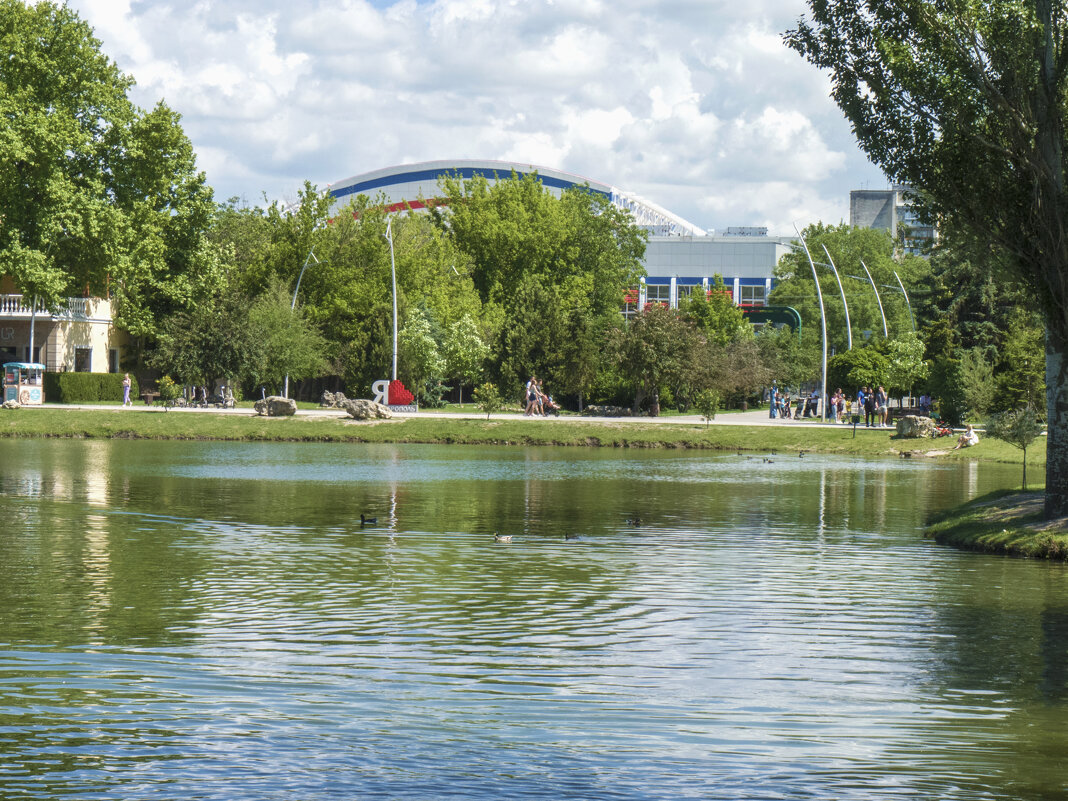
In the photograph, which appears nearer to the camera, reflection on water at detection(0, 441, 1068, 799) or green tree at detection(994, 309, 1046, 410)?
reflection on water at detection(0, 441, 1068, 799)

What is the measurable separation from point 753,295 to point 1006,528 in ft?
421

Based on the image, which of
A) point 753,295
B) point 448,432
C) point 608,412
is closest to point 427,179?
point 753,295

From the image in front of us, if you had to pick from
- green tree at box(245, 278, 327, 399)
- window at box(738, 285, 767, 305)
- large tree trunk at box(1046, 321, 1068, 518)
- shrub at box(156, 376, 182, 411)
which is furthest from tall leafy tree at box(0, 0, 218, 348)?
window at box(738, 285, 767, 305)

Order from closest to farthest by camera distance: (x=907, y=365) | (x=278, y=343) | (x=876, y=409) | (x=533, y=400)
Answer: (x=876, y=409)
(x=533, y=400)
(x=907, y=365)
(x=278, y=343)

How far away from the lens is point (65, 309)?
6700 cm

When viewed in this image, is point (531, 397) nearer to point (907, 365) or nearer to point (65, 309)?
point (907, 365)

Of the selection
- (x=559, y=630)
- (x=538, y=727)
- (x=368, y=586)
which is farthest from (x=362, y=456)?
(x=538, y=727)

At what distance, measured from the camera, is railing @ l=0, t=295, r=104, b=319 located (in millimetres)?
66312

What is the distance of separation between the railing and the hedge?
4134 mm

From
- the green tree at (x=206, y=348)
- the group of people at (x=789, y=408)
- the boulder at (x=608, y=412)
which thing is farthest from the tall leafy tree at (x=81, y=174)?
the group of people at (x=789, y=408)

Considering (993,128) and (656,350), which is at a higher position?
(993,128)

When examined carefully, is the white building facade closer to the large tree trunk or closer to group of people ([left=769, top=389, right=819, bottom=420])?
group of people ([left=769, top=389, right=819, bottom=420])

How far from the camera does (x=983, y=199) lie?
63.3 feet

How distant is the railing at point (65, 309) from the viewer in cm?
6631
